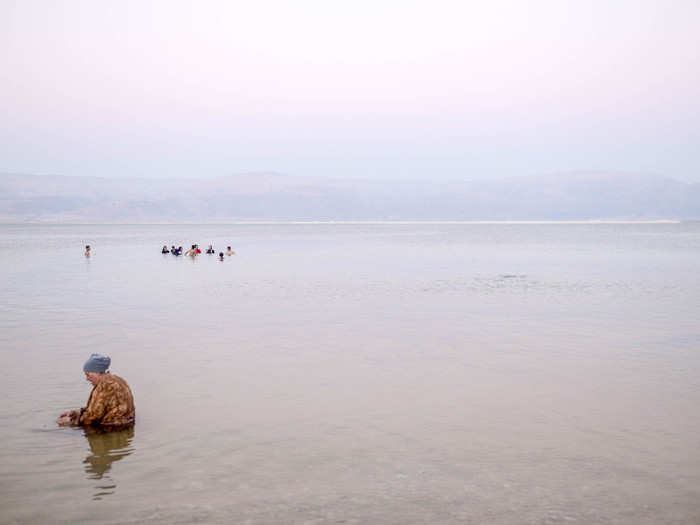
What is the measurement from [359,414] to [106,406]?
13.4 feet

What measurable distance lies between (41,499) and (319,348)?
32.1ft

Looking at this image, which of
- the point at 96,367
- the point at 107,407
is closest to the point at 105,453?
the point at 107,407

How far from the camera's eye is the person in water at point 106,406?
10.0m

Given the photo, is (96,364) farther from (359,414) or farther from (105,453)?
(359,414)

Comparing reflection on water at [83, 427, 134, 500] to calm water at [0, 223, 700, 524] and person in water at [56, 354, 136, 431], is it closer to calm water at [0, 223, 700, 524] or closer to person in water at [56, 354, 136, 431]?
calm water at [0, 223, 700, 524]

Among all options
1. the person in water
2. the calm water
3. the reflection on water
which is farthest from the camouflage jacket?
the calm water

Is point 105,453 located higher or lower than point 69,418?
lower

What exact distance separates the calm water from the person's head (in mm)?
905

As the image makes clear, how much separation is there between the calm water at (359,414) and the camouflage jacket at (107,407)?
31cm

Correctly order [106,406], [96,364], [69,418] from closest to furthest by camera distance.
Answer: [96,364]
[106,406]
[69,418]

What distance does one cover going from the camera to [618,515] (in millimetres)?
7391

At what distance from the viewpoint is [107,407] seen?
10.1 meters

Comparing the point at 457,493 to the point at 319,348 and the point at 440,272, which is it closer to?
the point at 319,348

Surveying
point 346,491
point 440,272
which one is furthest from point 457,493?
point 440,272
